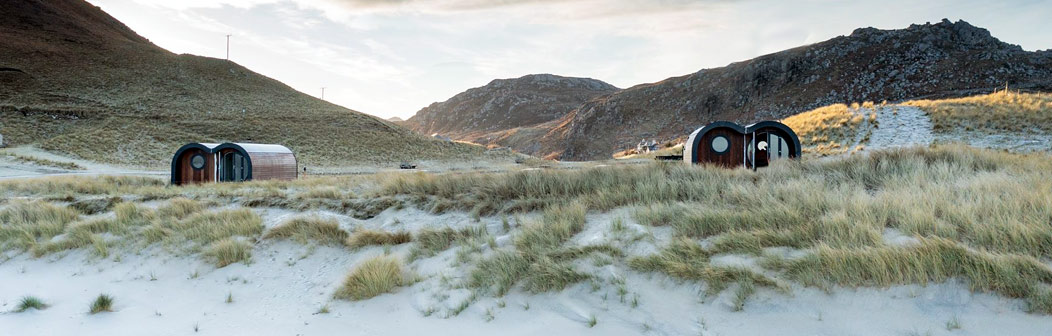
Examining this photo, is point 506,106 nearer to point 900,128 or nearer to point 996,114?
point 900,128

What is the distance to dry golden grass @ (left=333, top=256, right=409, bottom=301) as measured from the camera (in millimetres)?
6480

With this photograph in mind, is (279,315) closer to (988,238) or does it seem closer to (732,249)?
(732,249)

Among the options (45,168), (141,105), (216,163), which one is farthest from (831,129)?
(141,105)

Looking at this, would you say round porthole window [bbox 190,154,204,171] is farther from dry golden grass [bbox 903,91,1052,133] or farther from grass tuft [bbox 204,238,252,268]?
dry golden grass [bbox 903,91,1052,133]

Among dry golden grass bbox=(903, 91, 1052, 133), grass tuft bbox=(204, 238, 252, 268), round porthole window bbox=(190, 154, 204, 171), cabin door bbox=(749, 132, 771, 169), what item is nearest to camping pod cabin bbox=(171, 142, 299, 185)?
round porthole window bbox=(190, 154, 204, 171)

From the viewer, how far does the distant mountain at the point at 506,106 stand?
156m

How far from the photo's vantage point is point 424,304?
6.18 metres

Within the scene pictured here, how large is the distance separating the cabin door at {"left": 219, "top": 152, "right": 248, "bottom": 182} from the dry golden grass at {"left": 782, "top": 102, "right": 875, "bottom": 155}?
29431 millimetres

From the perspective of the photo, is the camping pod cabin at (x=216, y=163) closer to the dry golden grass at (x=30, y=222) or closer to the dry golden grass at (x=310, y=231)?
the dry golden grass at (x=30, y=222)

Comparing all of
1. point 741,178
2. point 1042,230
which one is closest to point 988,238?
point 1042,230

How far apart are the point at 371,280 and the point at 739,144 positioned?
1779 centimetres

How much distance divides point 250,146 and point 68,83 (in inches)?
2642

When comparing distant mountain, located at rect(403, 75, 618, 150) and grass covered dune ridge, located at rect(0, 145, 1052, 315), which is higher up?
distant mountain, located at rect(403, 75, 618, 150)

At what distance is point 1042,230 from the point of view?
5.11m
